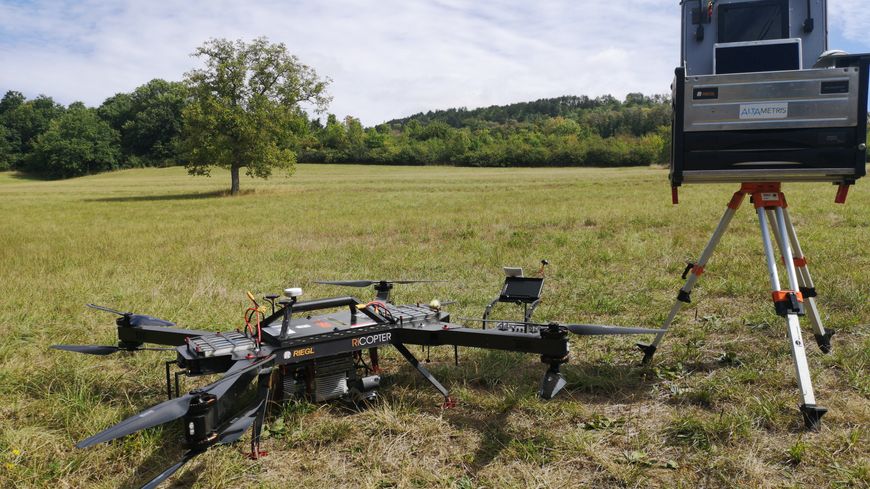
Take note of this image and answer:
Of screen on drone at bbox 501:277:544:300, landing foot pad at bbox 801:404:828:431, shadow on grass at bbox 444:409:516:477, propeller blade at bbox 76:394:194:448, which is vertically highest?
screen on drone at bbox 501:277:544:300

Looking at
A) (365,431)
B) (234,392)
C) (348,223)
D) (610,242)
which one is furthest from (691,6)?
(348,223)

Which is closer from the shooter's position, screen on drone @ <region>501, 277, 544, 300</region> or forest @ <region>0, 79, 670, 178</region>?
screen on drone @ <region>501, 277, 544, 300</region>

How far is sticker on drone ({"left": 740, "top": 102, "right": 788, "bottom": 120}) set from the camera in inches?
165

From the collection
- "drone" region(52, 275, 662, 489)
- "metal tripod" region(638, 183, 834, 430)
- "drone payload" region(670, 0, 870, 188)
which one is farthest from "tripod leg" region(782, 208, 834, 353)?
"drone" region(52, 275, 662, 489)

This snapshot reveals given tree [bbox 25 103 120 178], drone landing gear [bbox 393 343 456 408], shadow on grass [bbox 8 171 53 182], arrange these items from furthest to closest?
tree [bbox 25 103 120 178]
shadow on grass [bbox 8 171 53 182]
drone landing gear [bbox 393 343 456 408]

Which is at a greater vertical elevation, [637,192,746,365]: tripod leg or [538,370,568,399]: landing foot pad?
[637,192,746,365]: tripod leg

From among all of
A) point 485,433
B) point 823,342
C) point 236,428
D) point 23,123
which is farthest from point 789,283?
point 23,123

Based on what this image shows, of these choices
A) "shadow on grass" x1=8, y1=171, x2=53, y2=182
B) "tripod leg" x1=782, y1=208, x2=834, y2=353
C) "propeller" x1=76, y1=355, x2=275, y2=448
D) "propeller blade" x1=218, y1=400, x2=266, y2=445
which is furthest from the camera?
"shadow on grass" x1=8, y1=171, x2=53, y2=182

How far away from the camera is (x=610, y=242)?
42.7ft

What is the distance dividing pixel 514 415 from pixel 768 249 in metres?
2.29

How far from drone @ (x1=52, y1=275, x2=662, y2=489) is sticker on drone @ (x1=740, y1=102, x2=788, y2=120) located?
5.73 ft

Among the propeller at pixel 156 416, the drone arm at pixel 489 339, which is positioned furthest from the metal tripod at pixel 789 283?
the propeller at pixel 156 416

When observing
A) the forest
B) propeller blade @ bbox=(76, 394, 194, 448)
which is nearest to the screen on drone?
propeller blade @ bbox=(76, 394, 194, 448)

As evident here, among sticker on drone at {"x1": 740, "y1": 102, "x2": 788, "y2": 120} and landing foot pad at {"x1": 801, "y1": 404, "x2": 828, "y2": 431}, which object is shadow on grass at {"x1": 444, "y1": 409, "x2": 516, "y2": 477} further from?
sticker on drone at {"x1": 740, "y1": 102, "x2": 788, "y2": 120}
